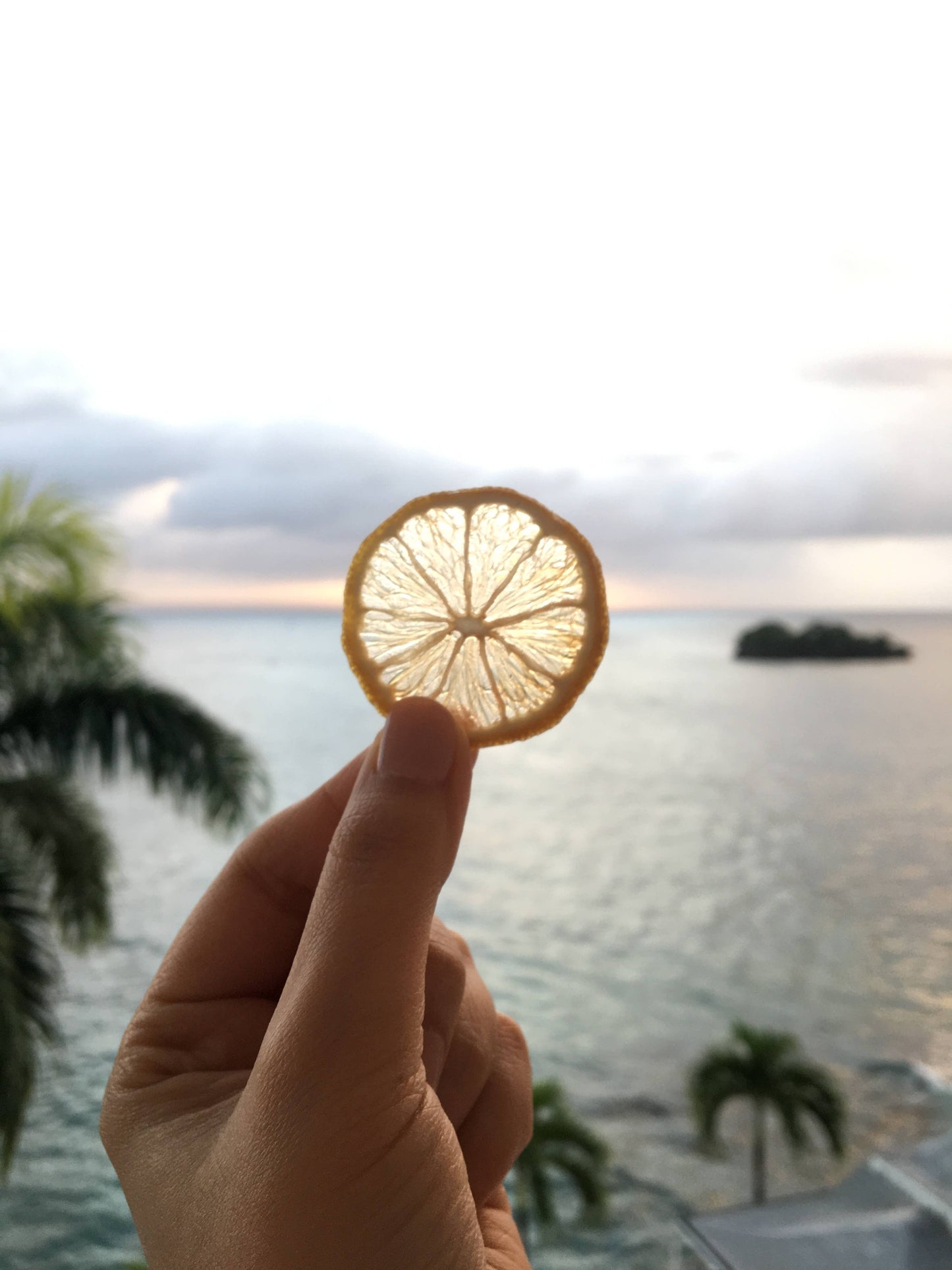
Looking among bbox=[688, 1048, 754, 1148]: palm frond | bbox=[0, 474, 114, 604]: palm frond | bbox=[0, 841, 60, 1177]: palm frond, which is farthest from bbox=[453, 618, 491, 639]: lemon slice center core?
bbox=[688, 1048, 754, 1148]: palm frond

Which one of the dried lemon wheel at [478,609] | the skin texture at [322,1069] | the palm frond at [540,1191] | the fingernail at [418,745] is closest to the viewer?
the skin texture at [322,1069]

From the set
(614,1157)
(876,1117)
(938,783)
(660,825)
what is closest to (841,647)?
(938,783)

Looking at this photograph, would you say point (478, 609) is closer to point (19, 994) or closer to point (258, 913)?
point (258, 913)

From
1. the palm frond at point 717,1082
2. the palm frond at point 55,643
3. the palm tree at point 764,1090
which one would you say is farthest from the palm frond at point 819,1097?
the palm frond at point 55,643

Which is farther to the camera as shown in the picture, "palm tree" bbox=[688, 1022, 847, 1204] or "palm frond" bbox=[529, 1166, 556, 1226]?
"palm tree" bbox=[688, 1022, 847, 1204]

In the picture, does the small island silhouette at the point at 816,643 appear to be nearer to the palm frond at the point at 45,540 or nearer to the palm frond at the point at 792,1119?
the palm frond at the point at 792,1119

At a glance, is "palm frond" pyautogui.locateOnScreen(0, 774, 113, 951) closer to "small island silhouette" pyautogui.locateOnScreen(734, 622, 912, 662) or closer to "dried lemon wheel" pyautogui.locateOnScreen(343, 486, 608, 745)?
"dried lemon wheel" pyautogui.locateOnScreen(343, 486, 608, 745)

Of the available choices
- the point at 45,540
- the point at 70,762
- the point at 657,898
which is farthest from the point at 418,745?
the point at 657,898

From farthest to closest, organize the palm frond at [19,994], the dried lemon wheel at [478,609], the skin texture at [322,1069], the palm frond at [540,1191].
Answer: the palm frond at [540,1191] < the palm frond at [19,994] < the dried lemon wheel at [478,609] < the skin texture at [322,1069]
